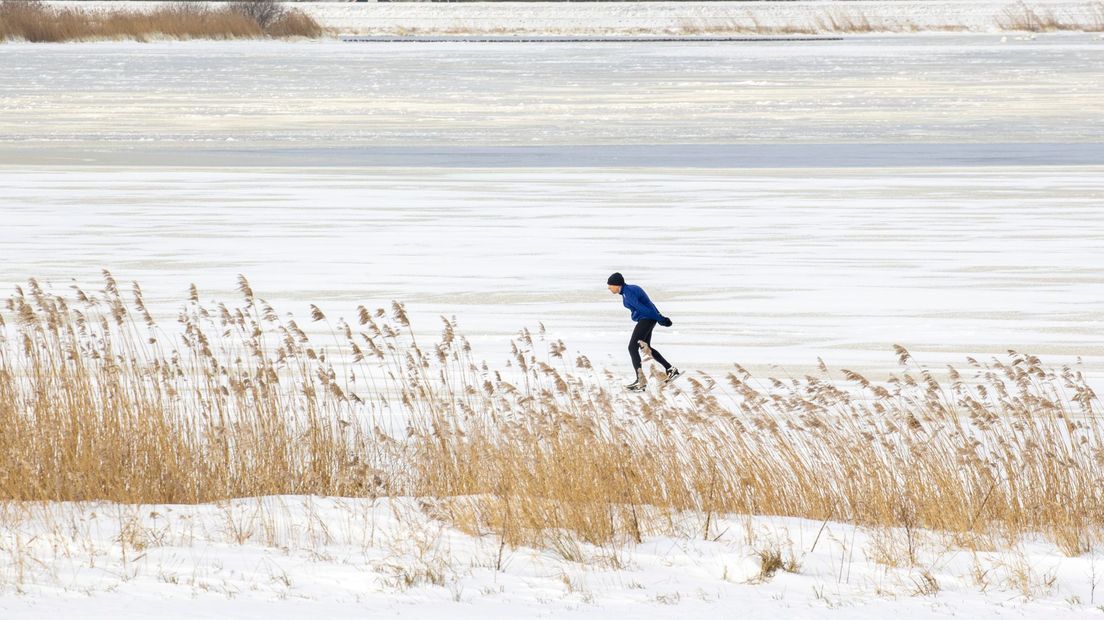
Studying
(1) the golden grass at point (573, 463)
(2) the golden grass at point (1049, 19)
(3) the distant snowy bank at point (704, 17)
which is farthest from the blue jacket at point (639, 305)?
(3) the distant snowy bank at point (704, 17)

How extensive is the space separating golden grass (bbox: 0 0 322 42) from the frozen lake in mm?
24129

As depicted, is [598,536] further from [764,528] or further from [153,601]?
[153,601]

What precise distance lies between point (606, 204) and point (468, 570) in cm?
1338

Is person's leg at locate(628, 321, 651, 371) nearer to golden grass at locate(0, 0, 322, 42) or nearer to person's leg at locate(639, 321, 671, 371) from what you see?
person's leg at locate(639, 321, 671, 371)

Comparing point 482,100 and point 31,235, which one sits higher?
point 482,100

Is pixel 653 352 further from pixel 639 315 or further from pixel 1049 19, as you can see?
pixel 1049 19

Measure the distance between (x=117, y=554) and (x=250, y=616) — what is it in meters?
1.02

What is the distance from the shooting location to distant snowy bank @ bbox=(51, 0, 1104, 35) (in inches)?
3457

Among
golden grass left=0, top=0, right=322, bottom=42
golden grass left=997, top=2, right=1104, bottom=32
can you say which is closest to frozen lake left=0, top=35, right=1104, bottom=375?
golden grass left=0, top=0, right=322, bottom=42

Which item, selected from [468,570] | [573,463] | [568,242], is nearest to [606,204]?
[568,242]

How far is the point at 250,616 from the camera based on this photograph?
19.5 feet

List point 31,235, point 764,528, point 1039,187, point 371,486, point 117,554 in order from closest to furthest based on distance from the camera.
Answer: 1. point 117,554
2. point 764,528
3. point 371,486
4. point 31,235
5. point 1039,187

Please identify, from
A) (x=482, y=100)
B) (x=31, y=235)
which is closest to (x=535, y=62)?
(x=482, y=100)

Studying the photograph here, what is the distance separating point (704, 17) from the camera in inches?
3831
